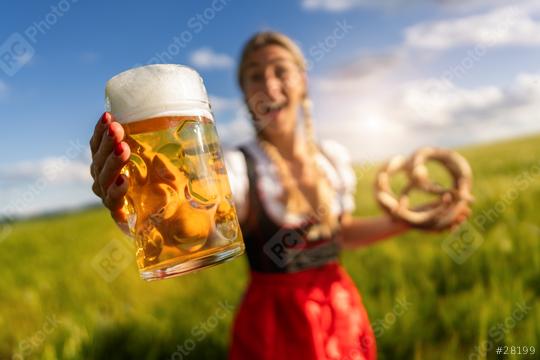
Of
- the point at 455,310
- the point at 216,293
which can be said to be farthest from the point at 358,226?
the point at 216,293

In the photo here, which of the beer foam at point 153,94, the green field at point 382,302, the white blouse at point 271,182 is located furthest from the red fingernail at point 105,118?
the green field at point 382,302

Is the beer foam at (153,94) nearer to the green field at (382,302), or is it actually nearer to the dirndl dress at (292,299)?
the dirndl dress at (292,299)

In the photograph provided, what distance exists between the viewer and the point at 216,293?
295cm

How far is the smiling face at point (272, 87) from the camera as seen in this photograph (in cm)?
173

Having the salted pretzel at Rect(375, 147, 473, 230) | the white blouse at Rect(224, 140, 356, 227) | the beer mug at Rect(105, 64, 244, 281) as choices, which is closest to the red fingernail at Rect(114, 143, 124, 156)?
the beer mug at Rect(105, 64, 244, 281)

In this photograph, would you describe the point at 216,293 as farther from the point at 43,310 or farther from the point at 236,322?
the point at 236,322

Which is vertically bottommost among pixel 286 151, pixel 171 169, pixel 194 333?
pixel 194 333

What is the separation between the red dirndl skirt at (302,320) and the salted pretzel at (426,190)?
34cm

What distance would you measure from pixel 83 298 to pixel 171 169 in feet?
9.06

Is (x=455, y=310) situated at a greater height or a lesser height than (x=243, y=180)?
lesser

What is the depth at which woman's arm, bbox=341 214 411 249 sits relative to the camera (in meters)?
1.83

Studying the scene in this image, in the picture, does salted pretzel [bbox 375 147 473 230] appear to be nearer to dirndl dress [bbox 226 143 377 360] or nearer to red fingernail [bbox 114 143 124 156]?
dirndl dress [bbox 226 143 377 360]

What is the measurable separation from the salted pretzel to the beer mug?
3.21 ft

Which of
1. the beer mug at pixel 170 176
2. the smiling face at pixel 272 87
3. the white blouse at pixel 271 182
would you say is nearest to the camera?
the beer mug at pixel 170 176
